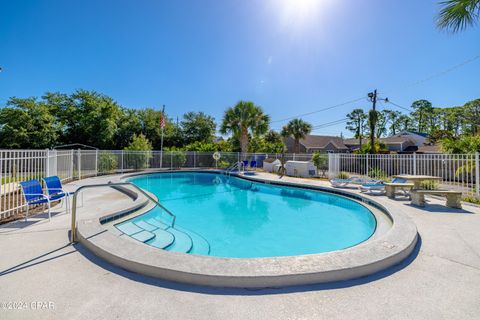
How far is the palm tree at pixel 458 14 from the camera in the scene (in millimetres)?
4310

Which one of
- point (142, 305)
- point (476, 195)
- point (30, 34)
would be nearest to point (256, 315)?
point (142, 305)

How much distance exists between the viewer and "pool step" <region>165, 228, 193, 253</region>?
4.64 m

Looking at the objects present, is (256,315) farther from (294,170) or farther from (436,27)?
(294,170)

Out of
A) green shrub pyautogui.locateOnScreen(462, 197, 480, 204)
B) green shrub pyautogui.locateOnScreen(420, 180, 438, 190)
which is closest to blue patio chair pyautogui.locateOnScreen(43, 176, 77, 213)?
green shrub pyautogui.locateOnScreen(462, 197, 480, 204)

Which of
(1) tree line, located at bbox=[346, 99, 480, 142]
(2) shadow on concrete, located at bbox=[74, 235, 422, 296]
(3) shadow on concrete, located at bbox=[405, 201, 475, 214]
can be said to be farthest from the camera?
(1) tree line, located at bbox=[346, 99, 480, 142]

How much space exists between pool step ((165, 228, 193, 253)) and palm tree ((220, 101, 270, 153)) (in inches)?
598

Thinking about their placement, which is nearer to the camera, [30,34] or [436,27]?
[436,27]

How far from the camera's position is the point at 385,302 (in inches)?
90.6

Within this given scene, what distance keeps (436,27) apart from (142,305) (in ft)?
23.5

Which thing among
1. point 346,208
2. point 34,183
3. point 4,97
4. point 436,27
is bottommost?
point 346,208

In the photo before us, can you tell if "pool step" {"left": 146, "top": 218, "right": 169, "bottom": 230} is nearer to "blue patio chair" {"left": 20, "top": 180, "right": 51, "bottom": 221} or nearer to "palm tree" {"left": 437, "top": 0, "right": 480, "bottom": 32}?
"blue patio chair" {"left": 20, "top": 180, "right": 51, "bottom": 221}

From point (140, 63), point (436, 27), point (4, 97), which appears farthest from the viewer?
→ point (4, 97)

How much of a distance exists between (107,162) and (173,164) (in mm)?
5855

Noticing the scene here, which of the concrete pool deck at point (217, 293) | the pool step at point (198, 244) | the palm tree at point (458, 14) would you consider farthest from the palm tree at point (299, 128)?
the concrete pool deck at point (217, 293)
